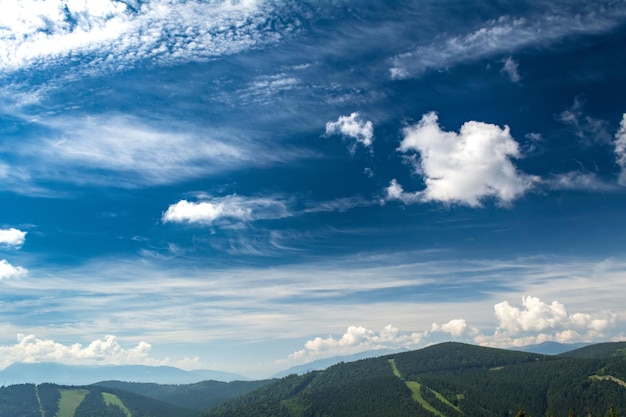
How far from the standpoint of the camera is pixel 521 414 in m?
107

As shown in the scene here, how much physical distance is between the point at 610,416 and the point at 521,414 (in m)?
51.6

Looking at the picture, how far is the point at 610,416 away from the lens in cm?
13500

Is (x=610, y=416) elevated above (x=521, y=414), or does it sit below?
below

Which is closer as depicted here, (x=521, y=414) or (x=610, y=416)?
(x=521, y=414)
